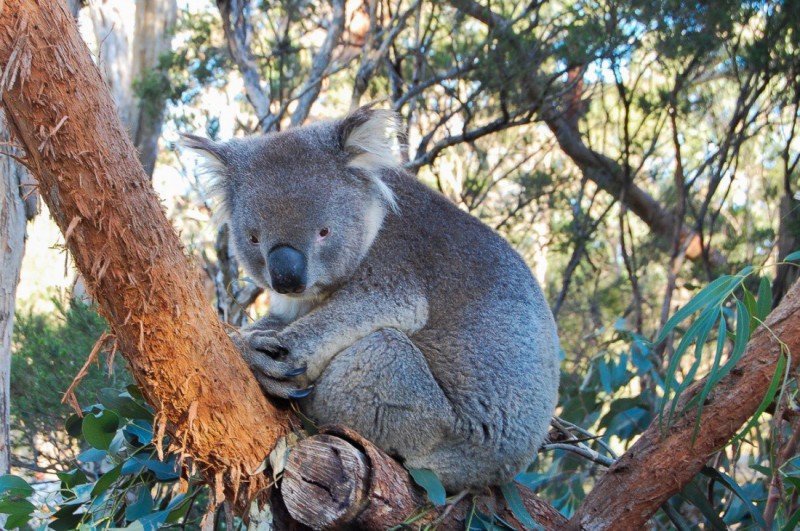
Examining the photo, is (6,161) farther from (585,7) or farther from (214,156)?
(585,7)

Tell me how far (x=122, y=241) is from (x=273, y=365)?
81cm

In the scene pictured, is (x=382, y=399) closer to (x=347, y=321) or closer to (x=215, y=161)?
(x=347, y=321)

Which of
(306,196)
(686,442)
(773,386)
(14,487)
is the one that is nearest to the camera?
(773,386)

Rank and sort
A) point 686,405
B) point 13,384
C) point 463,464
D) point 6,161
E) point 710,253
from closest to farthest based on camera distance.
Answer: point 686,405, point 463,464, point 6,161, point 13,384, point 710,253

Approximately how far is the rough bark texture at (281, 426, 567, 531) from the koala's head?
0.62m

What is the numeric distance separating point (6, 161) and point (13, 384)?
1806 mm

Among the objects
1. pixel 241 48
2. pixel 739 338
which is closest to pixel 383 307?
pixel 739 338

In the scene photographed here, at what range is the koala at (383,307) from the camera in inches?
109

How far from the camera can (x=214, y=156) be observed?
3.06 m

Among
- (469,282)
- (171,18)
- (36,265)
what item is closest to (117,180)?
(469,282)

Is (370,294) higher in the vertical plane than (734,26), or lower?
lower

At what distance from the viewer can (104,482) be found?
2678mm

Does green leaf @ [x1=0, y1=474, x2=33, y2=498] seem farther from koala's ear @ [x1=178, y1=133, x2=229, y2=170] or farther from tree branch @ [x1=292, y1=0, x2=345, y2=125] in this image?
tree branch @ [x1=292, y1=0, x2=345, y2=125]

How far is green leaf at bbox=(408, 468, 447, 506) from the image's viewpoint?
2.57 metres
